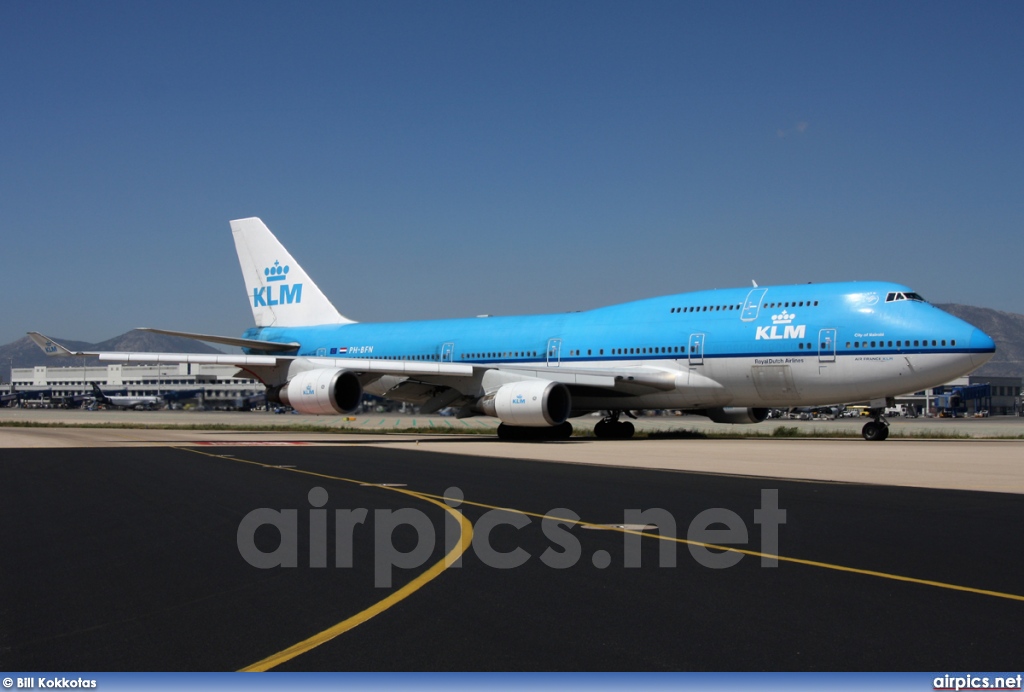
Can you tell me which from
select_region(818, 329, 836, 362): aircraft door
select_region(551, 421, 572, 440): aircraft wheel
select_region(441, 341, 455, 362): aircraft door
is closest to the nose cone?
select_region(818, 329, 836, 362): aircraft door

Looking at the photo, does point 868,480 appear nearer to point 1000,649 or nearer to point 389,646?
point 1000,649

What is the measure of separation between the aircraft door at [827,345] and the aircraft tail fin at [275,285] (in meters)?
22.2

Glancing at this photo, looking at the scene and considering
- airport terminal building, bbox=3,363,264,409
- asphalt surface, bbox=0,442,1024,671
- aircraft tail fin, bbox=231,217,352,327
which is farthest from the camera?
airport terminal building, bbox=3,363,264,409

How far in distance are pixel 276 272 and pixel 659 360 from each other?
67.9ft

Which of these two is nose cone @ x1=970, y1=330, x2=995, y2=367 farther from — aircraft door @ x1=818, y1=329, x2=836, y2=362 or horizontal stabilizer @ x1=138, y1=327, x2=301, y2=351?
horizontal stabilizer @ x1=138, y1=327, x2=301, y2=351

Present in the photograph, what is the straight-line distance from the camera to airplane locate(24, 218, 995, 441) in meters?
27.8

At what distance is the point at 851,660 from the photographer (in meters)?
5.17

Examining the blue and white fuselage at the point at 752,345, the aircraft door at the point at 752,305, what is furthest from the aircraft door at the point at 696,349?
the aircraft door at the point at 752,305

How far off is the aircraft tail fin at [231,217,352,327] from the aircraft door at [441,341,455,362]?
23.8ft

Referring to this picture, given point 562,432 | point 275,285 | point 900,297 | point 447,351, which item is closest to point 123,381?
point 275,285

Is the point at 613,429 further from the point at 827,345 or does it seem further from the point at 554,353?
the point at 827,345

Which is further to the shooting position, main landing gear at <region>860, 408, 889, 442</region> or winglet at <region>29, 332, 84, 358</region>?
winglet at <region>29, 332, 84, 358</region>

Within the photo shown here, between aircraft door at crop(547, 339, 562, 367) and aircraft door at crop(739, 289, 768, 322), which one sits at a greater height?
aircraft door at crop(739, 289, 768, 322)

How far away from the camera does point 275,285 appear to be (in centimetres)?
4438
